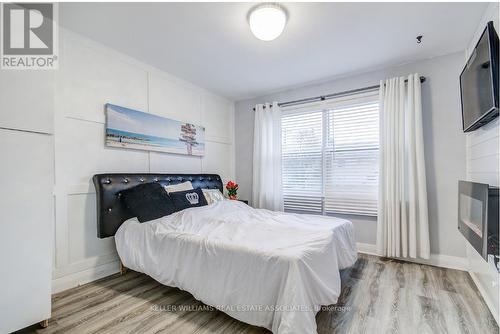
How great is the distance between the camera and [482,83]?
182 cm

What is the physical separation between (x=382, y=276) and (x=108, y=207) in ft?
9.82

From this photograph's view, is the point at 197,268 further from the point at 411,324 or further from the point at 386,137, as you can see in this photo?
the point at 386,137

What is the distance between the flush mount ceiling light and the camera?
192cm

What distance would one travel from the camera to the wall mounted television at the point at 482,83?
1.63m

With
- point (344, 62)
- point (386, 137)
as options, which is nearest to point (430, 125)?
point (386, 137)

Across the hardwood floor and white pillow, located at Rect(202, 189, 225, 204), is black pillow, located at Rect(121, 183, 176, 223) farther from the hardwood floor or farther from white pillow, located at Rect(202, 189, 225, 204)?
the hardwood floor

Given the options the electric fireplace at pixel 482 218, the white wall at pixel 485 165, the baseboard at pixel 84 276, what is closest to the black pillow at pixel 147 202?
the baseboard at pixel 84 276

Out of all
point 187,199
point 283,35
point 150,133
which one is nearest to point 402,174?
point 283,35

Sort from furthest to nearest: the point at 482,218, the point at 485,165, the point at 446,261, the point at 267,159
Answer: the point at 267,159 < the point at 446,261 < the point at 485,165 < the point at 482,218

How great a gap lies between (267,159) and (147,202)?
2.11m

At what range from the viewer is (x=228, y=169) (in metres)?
4.46

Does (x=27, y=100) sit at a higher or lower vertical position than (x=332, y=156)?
higher

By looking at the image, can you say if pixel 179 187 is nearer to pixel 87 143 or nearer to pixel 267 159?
pixel 87 143

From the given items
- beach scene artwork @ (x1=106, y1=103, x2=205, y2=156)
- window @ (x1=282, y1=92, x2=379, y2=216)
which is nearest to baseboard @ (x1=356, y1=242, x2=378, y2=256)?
window @ (x1=282, y1=92, x2=379, y2=216)
